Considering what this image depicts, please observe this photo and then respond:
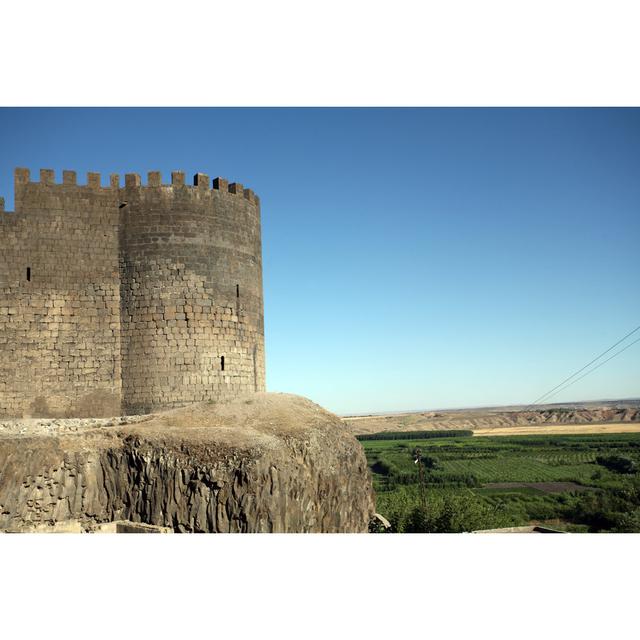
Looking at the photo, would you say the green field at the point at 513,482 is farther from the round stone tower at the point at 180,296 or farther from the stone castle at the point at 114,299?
the stone castle at the point at 114,299

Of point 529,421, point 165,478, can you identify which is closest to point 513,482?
point 165,478

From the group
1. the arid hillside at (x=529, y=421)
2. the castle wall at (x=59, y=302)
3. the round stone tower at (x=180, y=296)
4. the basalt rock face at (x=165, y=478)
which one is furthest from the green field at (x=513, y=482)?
the castle wall at (x=59, y=302)

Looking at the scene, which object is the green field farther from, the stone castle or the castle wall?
the castle wall

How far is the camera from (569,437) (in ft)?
311

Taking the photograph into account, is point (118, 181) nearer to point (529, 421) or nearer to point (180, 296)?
point (180, 296)

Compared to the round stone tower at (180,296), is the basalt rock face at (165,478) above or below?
below

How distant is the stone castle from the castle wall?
3 cm

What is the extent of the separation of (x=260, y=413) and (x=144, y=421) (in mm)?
2767

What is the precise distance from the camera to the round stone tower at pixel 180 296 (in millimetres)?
16641

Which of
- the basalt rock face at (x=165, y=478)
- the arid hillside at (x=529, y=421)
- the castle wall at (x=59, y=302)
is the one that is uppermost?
the castle wall at (x=59, y=302)

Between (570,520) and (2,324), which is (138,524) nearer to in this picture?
(2,324)

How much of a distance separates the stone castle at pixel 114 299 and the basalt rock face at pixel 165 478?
1.95m

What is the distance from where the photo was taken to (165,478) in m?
13.5

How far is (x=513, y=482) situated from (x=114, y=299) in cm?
5298
